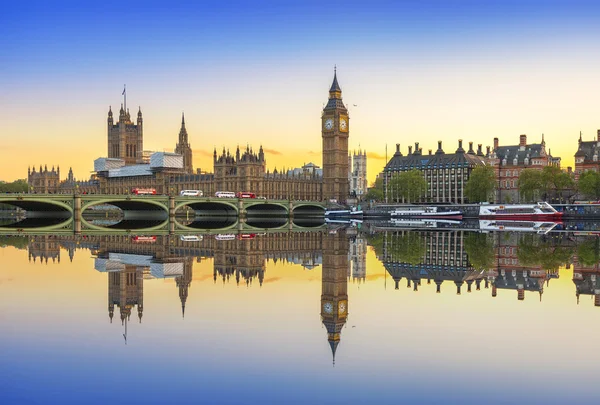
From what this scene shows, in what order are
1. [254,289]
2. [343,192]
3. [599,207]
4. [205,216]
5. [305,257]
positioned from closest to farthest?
[254,289]
[305,257]
[599,207]
[205,216]
[343,192]

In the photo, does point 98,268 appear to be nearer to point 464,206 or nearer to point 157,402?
point 157,402

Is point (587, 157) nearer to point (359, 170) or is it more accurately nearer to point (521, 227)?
point (521, 227)

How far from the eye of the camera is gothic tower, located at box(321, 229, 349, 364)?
11.7m

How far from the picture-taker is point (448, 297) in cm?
1529

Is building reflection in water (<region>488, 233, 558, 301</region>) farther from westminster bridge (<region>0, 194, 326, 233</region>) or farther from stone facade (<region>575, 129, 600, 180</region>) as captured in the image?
stone facade (<region>575, 129, 600, 180</region>)

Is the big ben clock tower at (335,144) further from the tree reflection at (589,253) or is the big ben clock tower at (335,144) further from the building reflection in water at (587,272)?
the building reflection in water at (587,272)

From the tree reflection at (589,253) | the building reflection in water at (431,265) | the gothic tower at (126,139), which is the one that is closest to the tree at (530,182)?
the tree reflection at (589,253)

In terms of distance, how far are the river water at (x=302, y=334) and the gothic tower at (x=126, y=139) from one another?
133577mm

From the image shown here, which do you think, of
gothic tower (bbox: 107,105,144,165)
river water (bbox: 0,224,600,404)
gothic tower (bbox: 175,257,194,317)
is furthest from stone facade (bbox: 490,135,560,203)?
gothic tower (bbox: 107,105,144,165)

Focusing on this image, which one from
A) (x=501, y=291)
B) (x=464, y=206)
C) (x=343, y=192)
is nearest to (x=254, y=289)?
(x=501, y=291)

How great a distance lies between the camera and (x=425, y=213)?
3017 inches

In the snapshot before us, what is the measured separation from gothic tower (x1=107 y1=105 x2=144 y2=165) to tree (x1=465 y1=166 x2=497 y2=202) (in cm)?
8800

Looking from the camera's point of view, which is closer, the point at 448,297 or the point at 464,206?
the point at 448,297

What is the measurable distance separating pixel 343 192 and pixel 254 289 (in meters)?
99.3
